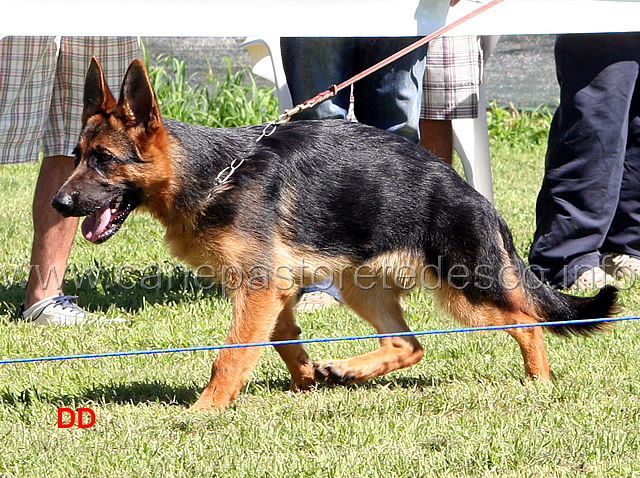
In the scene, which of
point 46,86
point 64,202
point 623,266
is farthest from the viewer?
point 623,266

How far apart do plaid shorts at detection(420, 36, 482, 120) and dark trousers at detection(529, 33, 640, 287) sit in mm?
471

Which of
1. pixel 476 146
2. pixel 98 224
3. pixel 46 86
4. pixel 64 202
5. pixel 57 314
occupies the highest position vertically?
pixel 46 86

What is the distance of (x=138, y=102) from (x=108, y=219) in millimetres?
437

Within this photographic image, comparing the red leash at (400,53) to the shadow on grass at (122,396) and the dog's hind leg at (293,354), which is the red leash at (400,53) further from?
the shadow on grass at (122,396)

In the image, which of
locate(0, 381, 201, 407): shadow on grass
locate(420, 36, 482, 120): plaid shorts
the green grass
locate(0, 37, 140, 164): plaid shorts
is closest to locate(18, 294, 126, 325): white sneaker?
the green grass

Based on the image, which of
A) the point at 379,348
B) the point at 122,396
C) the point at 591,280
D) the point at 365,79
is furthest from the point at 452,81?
the point at 122,396

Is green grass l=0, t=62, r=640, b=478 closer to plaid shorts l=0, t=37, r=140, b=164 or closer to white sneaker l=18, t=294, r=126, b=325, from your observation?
white sneaker l=18, t=294, r=126, b=325

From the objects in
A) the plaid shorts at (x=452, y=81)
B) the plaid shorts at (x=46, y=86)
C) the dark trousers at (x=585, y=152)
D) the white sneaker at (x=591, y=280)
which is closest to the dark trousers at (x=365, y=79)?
the plaid shorts at (x=452, y=81)

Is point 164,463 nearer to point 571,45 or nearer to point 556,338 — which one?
point 556,338

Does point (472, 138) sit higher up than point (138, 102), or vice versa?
point (138, 102)

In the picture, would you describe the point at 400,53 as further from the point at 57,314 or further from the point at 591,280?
the point at 57,314

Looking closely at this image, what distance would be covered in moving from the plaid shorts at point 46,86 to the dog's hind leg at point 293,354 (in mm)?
1632

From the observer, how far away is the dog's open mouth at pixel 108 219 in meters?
3.47

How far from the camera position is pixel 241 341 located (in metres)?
3.50
